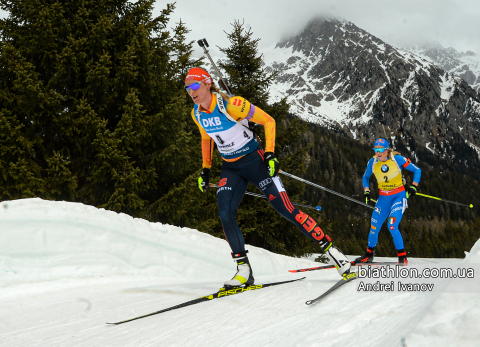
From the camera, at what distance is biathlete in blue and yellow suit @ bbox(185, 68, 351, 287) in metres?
3.89

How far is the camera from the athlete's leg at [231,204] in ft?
13.1

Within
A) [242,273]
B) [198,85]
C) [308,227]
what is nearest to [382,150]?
[308,227]

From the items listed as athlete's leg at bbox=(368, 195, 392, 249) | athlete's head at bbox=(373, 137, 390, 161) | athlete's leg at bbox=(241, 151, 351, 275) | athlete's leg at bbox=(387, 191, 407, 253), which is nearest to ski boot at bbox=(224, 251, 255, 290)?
athlete's leg at bbox=(241, 151, 351, 275)

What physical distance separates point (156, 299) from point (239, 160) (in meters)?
1.73

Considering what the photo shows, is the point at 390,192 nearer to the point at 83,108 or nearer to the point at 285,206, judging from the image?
the point at 285,206

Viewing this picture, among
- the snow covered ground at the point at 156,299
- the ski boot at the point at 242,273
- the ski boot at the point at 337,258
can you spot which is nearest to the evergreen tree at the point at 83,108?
the snow covered ground at the point at 156,299

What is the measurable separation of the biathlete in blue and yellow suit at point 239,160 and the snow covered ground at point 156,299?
0.52 meters

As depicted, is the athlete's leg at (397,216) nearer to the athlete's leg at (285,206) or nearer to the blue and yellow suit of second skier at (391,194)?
the blue and yellow suit of second skier at (391,194)

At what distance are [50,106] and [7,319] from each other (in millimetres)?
6477

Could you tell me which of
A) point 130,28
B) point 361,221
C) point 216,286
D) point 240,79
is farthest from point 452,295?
point 361,221

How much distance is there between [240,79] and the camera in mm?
14328

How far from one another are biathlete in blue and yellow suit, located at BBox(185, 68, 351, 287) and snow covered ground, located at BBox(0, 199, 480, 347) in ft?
1.71

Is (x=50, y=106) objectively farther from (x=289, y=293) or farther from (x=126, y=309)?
(x=289, y=293)

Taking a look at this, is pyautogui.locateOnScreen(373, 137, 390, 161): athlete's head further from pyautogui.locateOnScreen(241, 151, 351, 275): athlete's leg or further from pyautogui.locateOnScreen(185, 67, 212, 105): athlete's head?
pyautogui.locateOnScreen(185, 67, 212, 105): athlete's head
